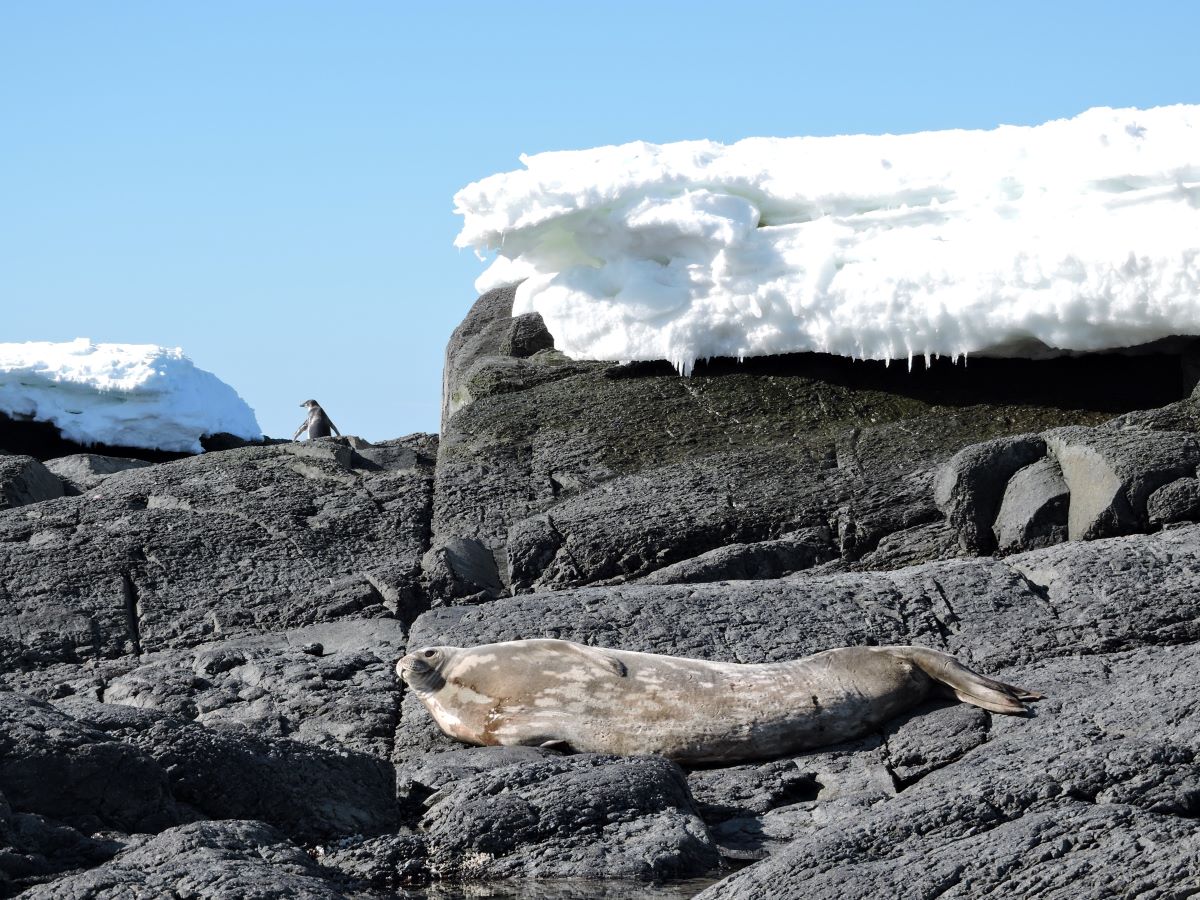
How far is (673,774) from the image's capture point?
5266 millimetres

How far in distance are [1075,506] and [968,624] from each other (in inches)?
52.1

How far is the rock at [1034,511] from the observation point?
7746 millimetres

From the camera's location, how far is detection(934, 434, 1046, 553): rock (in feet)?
26.1

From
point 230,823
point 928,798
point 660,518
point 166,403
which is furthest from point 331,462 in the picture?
point 166,403

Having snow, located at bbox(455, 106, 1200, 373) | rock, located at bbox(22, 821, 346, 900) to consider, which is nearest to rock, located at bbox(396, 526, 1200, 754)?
rock, located at bbox(22, 821, 346, 900)

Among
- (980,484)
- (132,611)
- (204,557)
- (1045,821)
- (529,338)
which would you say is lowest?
(1045,821)

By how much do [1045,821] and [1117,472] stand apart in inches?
142

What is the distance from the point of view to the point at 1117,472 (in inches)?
298

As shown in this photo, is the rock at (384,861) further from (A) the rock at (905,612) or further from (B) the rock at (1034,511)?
(B) the rock at (1034,511)

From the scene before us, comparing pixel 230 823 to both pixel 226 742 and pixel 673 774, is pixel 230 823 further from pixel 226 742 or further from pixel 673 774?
pixel 673 774

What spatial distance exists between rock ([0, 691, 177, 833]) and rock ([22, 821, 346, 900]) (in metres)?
0.33

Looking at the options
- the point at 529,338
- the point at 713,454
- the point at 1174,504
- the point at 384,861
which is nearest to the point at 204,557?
the point at 713,454

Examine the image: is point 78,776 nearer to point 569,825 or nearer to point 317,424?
point 569,825

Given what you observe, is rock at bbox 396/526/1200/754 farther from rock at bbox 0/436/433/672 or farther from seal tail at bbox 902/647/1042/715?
rock at bbox 0/436/433/672
